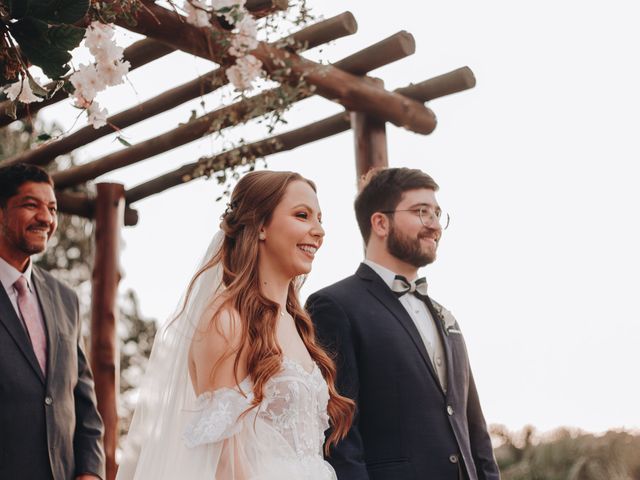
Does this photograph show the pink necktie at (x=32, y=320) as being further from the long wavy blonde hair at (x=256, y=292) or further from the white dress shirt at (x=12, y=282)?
the long wavy blonde hair at (x=256, y=292)

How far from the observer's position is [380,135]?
668cm

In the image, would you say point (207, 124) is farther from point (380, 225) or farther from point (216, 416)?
point (216, 416)

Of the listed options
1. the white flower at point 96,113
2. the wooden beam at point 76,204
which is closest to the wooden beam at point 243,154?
the wooden beam at point 76,204

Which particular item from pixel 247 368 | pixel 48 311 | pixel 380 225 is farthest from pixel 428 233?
pixel 48 311

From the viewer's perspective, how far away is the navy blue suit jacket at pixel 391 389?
402cm

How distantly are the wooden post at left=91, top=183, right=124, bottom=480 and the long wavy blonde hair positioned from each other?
445cm

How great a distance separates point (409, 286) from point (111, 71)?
176cm

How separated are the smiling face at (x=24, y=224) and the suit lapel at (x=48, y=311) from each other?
0.44 feet

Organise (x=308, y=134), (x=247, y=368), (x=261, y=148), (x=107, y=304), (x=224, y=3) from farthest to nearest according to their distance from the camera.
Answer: (x=107, y=304)
(x=308, y=134)
(x=261, y=148)
(x=224, y=3)
(x=247, y=368)

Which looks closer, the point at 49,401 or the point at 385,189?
the point at 49,401

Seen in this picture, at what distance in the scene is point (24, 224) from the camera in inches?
186

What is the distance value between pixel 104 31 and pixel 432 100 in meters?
3.70

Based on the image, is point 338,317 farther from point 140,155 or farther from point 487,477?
point 140,155

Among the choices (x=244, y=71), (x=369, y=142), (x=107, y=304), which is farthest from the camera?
(x=107, y=304)
